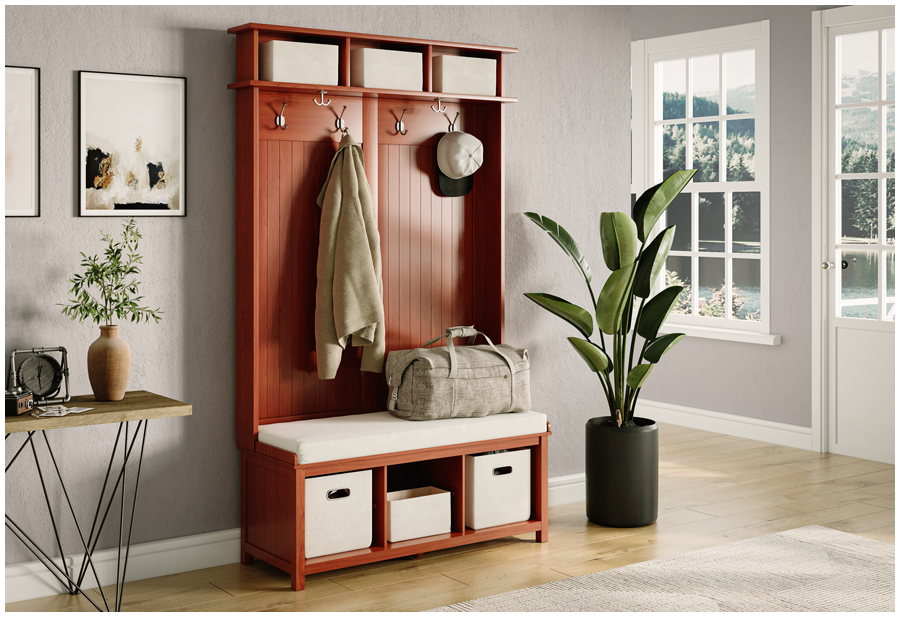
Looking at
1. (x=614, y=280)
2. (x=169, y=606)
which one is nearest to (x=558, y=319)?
(x=614, y=280)

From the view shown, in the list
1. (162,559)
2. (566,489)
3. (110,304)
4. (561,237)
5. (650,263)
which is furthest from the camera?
(566,489)

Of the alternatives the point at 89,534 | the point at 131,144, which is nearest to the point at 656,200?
the point at 131,144

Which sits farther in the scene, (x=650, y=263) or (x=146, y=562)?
(x=650, y=263)

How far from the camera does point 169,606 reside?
317cm

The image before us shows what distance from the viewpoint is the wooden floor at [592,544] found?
3.23m

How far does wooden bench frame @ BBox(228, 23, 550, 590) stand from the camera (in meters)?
3.46

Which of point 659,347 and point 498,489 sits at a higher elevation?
point 659,347

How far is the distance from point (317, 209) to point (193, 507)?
117 cm

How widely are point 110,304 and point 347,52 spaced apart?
124cm

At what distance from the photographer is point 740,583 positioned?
10.9 feet

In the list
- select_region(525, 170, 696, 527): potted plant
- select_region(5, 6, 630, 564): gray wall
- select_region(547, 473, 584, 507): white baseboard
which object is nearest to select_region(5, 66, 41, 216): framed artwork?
select_region(5, 6, 630, 564): gray wall

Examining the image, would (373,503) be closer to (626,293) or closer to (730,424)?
(626,293)

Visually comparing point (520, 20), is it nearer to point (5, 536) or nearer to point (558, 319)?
point (558, 319)

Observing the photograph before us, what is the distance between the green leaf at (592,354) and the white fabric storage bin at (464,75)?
3.48 ft
